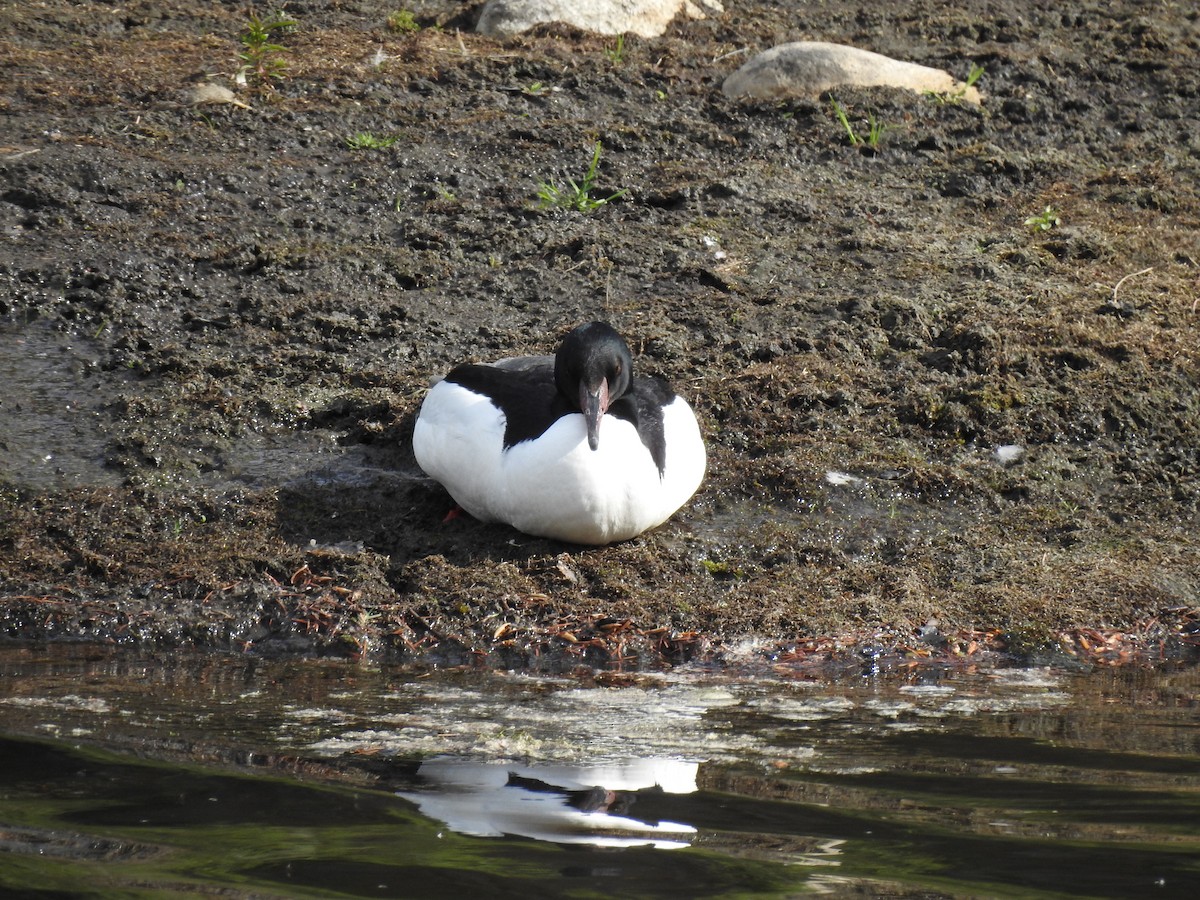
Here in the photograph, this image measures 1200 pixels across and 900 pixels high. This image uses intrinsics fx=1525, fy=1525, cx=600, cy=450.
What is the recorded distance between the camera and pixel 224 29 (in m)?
10.8

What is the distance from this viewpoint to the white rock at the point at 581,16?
1098 centimetres

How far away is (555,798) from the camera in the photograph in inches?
140

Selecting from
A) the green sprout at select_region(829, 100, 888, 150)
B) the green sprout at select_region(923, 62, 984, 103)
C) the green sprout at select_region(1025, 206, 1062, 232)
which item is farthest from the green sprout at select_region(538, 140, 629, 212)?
the green sprout at select_region(923, 62, 984, 103)

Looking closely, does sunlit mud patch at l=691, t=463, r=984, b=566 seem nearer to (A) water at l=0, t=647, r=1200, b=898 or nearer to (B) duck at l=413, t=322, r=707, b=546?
(B) duck at l=413, t=322, r=707, b=546

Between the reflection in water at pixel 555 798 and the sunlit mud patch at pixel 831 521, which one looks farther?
the sunlit mud patch at pixel 831 521

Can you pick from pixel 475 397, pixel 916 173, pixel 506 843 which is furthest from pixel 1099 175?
pixel 506 843

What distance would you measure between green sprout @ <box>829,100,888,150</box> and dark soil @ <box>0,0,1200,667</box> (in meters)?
0.08

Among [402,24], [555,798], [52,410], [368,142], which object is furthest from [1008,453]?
[402,24]

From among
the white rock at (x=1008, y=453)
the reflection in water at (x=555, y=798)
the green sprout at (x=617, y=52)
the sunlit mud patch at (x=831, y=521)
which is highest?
the green sprout at (x=617, y=52)

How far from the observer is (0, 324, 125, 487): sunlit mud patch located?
634 cm

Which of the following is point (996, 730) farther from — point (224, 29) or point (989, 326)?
point (224, 29)

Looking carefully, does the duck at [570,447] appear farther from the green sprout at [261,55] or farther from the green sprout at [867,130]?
the green sprout at [261,55]

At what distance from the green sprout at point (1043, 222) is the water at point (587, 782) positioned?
162 inches

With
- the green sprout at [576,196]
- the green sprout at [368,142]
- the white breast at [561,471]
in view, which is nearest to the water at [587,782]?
the white breast at [561,471]
